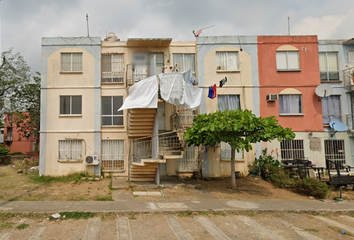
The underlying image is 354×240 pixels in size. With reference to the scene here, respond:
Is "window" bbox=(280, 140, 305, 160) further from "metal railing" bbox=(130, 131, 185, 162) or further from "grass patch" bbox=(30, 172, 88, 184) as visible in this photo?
"grass patch" bbox=(30, 172, 88, 184)

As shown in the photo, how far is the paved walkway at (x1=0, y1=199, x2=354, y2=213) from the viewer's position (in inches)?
324

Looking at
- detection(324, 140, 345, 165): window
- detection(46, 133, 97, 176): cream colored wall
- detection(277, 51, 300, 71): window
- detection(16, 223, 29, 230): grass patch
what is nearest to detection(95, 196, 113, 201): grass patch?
detection(16, 223, 29, 230): grass patch

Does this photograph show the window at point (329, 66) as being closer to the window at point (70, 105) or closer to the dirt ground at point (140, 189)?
the dirt ground at point (140, 189)

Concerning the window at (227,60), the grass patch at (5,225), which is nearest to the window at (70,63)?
the window at (227,60)

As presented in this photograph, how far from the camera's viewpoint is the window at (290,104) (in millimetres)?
15445

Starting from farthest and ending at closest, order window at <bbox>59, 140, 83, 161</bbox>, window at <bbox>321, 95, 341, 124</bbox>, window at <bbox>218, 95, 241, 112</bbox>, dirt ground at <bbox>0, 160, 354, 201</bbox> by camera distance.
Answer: window at <bbox>321, 95, 341, 124</bbox>, window at <bbox>218, 95, 241, 112</bbox>, window at <bbox>59, 140, 83, 161</bbox>, dirt ground at <bbox>0, 160, 354, 201</bbox>

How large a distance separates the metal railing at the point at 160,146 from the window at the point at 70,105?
400 centimetres

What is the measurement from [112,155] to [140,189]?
3761mm

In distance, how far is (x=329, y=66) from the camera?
52.6 ft

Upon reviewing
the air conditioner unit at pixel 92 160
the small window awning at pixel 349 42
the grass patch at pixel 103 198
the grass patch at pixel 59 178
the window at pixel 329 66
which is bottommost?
the grass patch at pixel 103 198

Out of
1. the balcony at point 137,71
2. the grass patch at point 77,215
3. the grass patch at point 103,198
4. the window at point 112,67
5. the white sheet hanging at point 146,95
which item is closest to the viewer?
the grass patch at point 77,215

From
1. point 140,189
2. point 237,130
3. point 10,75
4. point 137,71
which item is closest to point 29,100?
point 10,75

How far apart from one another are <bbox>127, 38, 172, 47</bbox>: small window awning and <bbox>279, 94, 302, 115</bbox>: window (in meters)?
7.73

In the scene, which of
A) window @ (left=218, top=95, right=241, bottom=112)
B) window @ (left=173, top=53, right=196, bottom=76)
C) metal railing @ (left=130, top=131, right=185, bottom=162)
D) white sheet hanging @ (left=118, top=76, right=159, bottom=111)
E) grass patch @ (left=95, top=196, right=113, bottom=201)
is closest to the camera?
grass patch @ (left=95, top=196, right=113, bottom=201)
